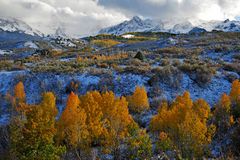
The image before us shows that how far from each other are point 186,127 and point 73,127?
21.0 ft

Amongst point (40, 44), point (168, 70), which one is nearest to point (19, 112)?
point (168, 70)

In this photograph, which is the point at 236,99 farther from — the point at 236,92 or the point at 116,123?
the point at 116,123

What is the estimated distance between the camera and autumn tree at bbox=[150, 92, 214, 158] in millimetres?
17641

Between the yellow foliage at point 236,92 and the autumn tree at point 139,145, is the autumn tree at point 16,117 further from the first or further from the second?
the yellow foliage at point 236,92

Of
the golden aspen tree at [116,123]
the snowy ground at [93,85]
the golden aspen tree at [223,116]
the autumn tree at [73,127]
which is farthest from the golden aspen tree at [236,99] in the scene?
the autumn tree at [73,127]

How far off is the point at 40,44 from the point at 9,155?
140045 mm

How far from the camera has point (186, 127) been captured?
57.9 feet

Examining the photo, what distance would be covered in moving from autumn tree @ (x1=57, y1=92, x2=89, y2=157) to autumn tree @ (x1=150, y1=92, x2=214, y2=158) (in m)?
4.87

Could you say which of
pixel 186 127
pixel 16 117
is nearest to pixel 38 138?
pixel 16 117

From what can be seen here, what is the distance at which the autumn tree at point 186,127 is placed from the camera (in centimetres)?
1764

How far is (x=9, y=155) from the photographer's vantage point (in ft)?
63.0

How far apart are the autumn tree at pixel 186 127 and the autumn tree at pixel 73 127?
487cm

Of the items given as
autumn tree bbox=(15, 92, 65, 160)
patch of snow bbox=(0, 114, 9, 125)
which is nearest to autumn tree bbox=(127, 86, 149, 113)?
autumn tree bbox=(15, 92, 65, 160)

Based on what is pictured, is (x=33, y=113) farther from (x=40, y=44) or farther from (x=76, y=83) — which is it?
(x=40, y=44)
